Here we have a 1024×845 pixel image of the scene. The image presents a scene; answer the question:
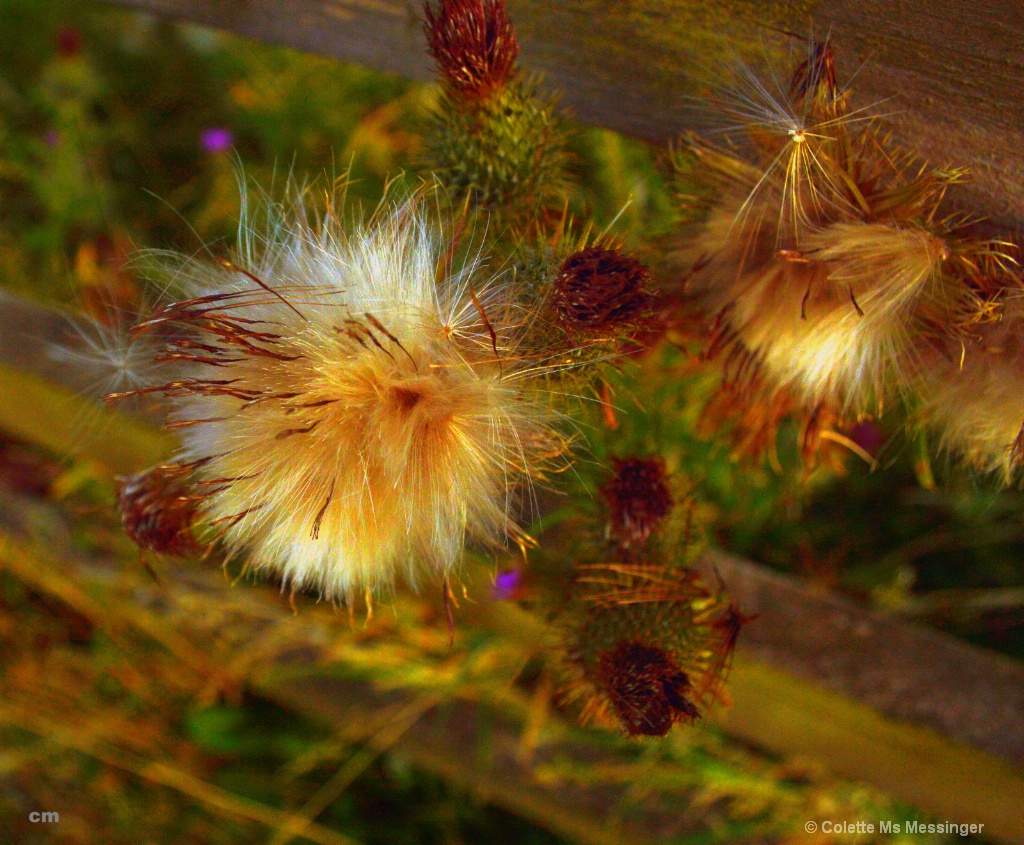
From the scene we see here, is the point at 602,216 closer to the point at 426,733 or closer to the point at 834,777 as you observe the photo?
the point at 426,733

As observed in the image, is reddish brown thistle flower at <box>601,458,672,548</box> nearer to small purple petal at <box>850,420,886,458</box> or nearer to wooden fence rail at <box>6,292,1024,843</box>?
wooden fence rail at <box>6,292,1024,843</box>

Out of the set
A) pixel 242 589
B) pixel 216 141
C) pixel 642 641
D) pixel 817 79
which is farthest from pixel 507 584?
pixel 216 141

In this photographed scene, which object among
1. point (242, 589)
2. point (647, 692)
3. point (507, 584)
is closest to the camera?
point (647, 692)

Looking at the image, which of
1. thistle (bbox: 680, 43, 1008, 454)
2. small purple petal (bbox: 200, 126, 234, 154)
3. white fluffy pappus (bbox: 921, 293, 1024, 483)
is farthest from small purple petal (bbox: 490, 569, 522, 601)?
small purple petal (bbox: 200, 126, 234, 154)

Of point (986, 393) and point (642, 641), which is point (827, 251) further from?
point (642, 641)

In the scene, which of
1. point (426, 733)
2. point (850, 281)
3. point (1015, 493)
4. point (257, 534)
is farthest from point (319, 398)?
point (1015, 493)

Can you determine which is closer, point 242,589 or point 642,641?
point 642,641
